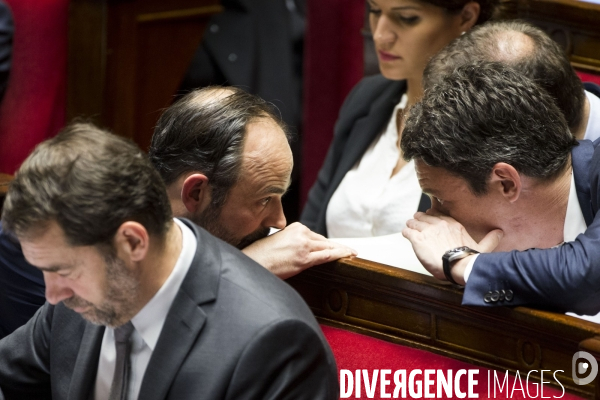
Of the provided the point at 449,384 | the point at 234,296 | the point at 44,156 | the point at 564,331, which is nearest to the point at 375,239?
the point at 449,384

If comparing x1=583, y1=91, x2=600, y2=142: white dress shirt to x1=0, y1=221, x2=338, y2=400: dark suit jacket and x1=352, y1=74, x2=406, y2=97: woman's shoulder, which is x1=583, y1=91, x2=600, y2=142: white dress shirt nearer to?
x1=352, y1=74, x2=406, y2=97: woman's shoulder

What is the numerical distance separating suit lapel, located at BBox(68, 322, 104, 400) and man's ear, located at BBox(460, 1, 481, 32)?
1.55 metres

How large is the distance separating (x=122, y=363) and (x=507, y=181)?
0.86 metres

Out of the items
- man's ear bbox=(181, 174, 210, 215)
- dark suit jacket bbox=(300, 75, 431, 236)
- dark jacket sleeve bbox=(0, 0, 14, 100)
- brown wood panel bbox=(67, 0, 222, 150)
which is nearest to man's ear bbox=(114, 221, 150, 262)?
man's ear bbox=(181, 174, 210, 215)

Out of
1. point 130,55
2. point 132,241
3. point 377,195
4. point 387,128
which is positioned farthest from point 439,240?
point 130,55

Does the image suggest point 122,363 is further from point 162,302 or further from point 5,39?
point 5,39

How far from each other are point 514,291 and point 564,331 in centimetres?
13

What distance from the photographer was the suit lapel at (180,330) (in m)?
1.53

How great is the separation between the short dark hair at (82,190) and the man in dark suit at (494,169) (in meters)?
0.67

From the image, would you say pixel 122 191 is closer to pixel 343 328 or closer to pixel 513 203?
pixel 343 328

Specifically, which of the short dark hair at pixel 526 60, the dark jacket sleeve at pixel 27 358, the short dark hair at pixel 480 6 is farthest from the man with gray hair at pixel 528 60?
the dark jacket sleeve at pixel 27 358

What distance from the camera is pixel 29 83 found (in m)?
3.46

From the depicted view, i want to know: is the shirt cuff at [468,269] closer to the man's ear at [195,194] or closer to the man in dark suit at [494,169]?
→ the man in dark suit at [494,169]

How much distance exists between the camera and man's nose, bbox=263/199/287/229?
208 cm
